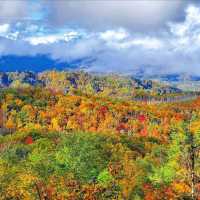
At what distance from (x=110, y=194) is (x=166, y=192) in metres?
24.1

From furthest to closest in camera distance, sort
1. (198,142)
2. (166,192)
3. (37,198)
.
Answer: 1. (166,192)
2. (37,198)
3. (198,142)

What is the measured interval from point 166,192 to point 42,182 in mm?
40621

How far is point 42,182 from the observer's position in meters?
83.5

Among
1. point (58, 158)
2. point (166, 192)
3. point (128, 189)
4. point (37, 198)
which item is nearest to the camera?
point (37, 198)

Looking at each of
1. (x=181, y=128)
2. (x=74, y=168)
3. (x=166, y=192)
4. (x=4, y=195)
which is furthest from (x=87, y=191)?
(x=166, y=192)

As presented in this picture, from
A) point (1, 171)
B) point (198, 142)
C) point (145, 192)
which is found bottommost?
point (145, 192)

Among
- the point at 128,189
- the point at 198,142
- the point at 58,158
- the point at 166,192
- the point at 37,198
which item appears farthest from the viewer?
the point at 128,189

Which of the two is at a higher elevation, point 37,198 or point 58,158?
point 58,158

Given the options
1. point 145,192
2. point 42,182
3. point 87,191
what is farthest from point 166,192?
point 42,182

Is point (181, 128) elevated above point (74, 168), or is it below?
above

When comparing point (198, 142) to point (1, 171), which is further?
point (1, 171)

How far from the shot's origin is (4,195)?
8406 cm

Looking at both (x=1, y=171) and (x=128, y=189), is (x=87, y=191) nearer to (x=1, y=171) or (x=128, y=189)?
(x=1, y=171)

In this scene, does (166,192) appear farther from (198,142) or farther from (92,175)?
(198,142)
